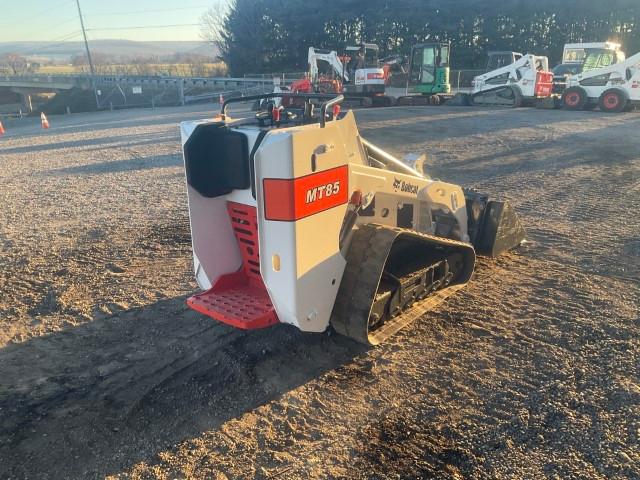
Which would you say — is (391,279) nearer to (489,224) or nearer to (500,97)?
(489,224)

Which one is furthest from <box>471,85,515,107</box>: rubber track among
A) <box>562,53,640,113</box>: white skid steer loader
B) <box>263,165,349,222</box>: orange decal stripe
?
<box>263,165,349,222</box>: orange decal stripe

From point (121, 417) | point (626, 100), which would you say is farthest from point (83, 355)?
point (626, 100)

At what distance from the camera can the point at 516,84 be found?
71.7 feet

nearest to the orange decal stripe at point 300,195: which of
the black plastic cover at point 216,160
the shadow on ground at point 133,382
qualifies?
the black plastic cover at point 216,160

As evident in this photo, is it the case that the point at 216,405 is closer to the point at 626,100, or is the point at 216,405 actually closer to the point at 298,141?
the point at 298,141

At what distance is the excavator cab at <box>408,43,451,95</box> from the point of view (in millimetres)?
24141

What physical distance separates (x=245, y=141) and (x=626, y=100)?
69.1 feet

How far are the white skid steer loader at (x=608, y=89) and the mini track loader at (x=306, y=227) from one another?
1929 cm

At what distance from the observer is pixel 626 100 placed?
771 inches

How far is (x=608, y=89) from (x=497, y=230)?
60.4 ft

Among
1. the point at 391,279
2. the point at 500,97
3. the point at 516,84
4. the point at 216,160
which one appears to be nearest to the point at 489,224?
the point at 391,279

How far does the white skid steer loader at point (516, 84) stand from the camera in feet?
70.1

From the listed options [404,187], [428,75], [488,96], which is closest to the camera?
[404,187]

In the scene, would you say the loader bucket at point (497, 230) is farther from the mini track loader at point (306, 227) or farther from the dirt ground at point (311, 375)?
the mini track loader at point (306, 227)
